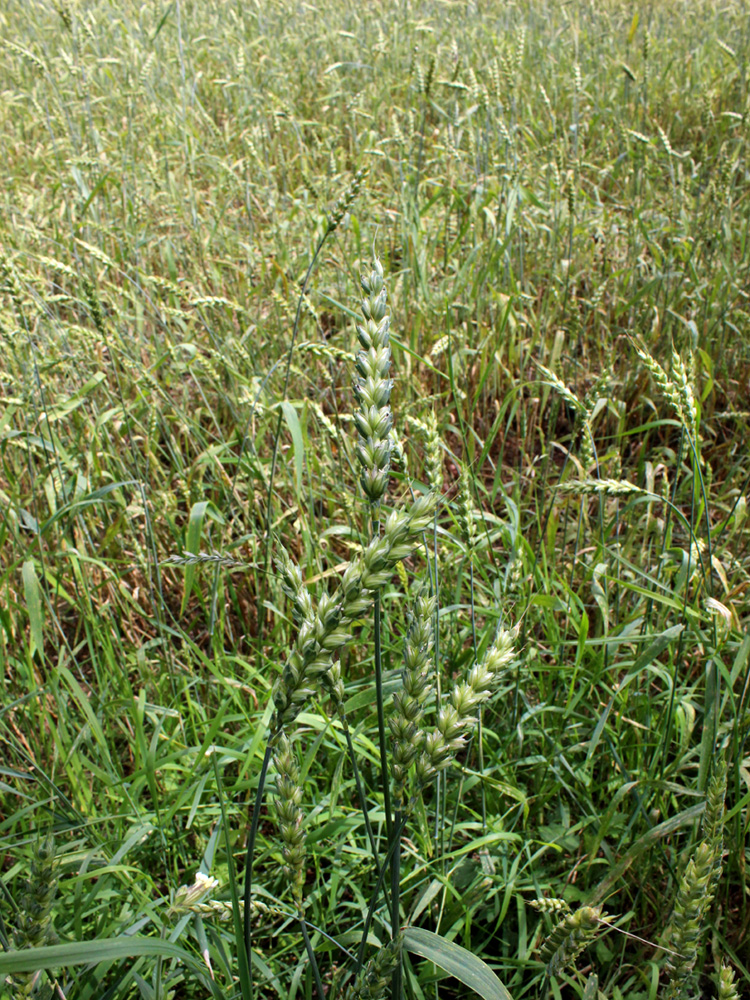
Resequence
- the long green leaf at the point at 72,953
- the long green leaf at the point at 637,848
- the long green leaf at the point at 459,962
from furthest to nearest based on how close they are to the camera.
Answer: the long green leaf at the point at 637,848 < the long green leaf at the point at 459,962 < the long green leaf at the point at 72,953

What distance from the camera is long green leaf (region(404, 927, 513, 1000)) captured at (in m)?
0.76

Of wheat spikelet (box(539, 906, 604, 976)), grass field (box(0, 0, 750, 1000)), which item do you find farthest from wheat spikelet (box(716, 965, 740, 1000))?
wheat spikelet (box(539, 906, 604, 976))

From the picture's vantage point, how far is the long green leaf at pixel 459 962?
76 centimetres

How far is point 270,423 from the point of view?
232cm

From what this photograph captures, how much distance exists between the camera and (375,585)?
1.85 feet

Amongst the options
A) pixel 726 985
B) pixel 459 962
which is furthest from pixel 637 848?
pixel 459 962

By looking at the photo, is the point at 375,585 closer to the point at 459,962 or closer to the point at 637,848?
the point at 459,962

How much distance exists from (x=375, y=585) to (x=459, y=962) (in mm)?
505

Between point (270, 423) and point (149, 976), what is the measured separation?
1.59 meters

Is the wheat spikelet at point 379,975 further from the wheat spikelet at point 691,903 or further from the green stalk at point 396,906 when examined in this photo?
the wheat spikelet at point 691,903

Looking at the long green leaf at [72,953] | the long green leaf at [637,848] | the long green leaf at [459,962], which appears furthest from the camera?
the long green leaf at [637,848]

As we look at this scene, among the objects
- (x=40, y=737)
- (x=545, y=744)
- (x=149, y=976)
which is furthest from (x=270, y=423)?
(x=149, y=976)

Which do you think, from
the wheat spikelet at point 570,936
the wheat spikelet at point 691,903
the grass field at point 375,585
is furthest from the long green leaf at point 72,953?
the wheat spikelet at point 691,903

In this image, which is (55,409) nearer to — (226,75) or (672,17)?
(226,75)
